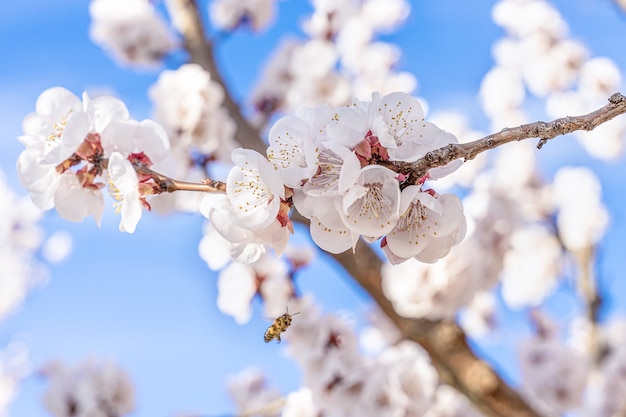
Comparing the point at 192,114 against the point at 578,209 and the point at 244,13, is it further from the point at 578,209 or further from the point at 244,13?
the point at 578,209

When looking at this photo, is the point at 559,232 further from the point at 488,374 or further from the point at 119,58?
the point at 119,58

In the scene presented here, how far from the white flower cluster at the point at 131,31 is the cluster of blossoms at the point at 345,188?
274 centimetres

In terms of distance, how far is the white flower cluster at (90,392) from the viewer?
9.24 feet

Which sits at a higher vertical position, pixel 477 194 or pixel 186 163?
pixel 477 194

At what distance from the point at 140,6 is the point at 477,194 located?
228 centimetres

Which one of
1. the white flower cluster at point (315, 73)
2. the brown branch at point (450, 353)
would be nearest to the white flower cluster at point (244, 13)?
the white flower cluster at point (315, 73)

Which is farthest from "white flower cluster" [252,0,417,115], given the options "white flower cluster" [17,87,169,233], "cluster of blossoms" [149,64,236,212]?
"white flower cluster" [17,87,169,233]

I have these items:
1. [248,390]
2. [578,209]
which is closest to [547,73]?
[578,209]

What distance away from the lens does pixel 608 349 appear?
4.59 metres

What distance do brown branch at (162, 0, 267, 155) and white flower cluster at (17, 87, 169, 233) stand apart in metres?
1.61

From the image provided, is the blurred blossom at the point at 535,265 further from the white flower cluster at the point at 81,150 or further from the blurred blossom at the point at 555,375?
the white flower cluster at the point at 81,150

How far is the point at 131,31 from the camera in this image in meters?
3.60

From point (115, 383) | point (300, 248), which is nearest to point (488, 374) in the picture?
point (300, 248)

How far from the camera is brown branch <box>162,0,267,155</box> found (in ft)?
9.68
